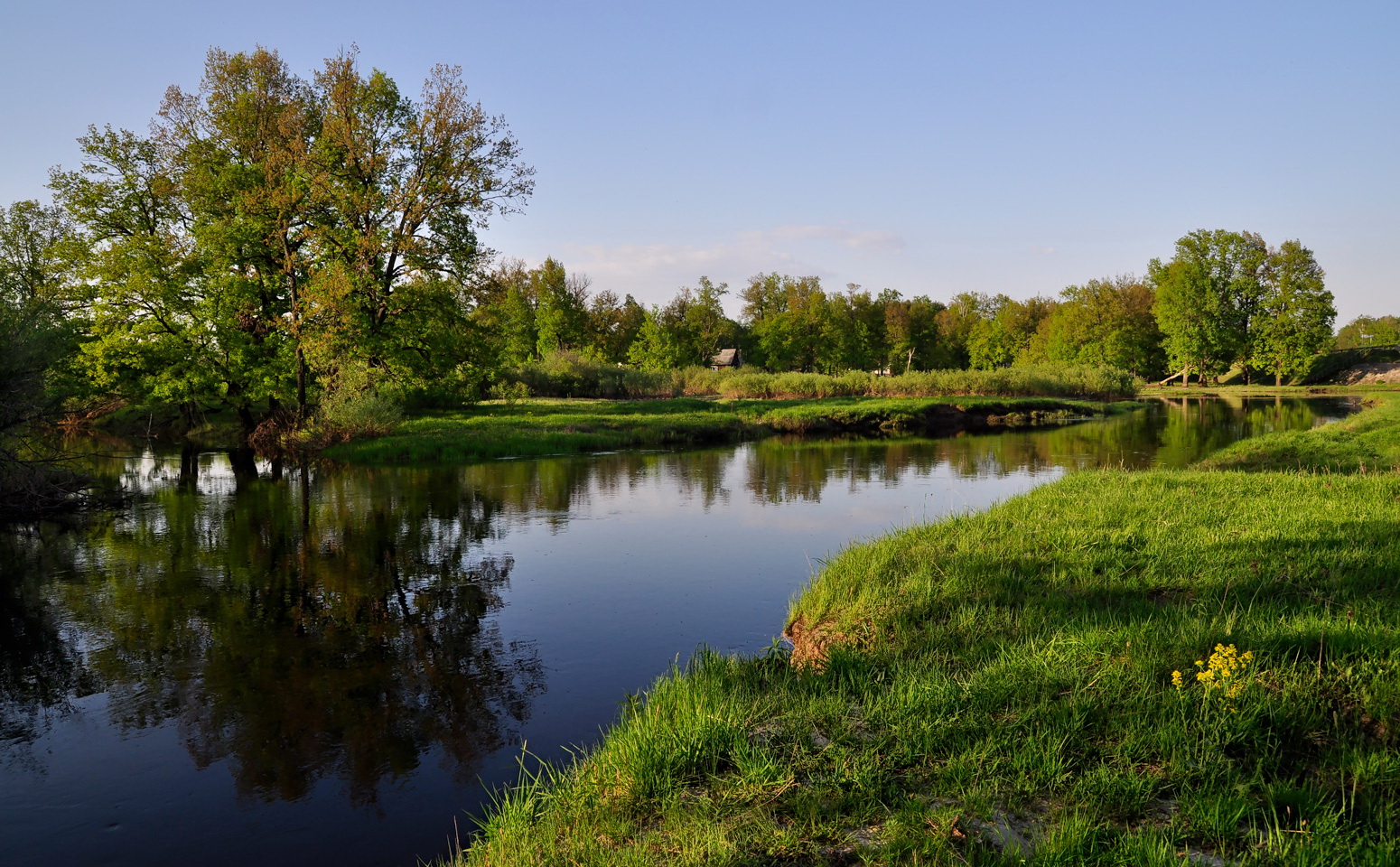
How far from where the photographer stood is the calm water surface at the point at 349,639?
5043 millimetres

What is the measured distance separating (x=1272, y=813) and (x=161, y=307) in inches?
1279

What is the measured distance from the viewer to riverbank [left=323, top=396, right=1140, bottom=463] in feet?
82.7

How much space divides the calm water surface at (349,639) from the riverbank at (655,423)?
6.21 m

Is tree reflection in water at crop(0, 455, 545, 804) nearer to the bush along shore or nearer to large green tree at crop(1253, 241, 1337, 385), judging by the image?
the bush along shore

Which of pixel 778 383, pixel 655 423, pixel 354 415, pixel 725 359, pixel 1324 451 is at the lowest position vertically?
pixel 1324 451

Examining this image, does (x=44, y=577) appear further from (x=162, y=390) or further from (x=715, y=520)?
(x=162, y=390)

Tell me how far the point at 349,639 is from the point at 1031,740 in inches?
267

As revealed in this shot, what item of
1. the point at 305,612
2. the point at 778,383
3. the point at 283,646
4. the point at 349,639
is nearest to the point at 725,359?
the point at 778,383

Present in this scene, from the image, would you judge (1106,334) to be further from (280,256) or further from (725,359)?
(280,256)

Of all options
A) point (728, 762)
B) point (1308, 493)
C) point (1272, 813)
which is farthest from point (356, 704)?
point (1308, 493)

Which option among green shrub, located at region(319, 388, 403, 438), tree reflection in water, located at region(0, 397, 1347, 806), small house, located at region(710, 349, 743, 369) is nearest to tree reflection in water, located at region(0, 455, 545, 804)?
tree reflection in water, located at region(0, 397, 1347, 806)

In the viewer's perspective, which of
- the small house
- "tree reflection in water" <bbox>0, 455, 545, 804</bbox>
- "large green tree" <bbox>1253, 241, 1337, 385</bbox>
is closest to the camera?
"tree reflection in water" <bbox>0, 455, 545, 804</bbox>

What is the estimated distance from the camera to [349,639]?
8156 mm

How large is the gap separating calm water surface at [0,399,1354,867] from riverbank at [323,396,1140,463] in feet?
20.4
